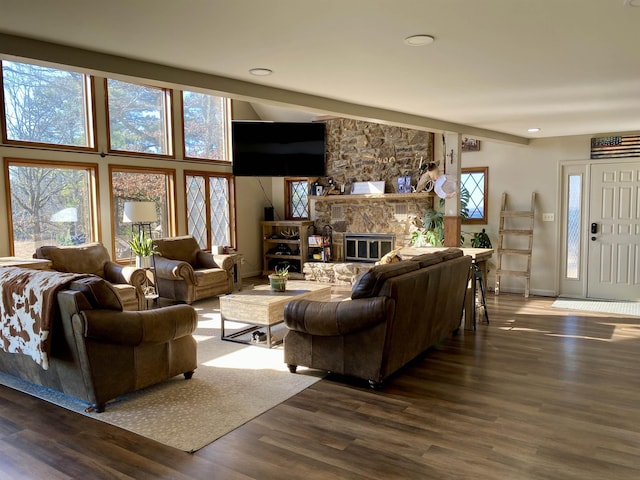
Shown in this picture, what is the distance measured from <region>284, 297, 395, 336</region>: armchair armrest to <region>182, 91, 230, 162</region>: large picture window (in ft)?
16.5

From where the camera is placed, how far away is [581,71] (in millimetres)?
3572

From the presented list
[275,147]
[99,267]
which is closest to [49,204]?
[99,267]

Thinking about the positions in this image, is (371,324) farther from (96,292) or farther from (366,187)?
(366,187)

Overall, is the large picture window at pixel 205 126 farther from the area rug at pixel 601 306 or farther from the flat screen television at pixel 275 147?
the area rug at pixel 601 306

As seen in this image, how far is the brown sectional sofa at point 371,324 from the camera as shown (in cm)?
350

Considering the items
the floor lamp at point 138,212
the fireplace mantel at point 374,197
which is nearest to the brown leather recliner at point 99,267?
the floor lamp at point 138,212

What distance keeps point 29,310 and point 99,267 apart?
2822 millimetres

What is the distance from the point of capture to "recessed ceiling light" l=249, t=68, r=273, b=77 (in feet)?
11.5

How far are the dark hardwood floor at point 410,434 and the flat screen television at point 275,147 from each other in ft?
15.1

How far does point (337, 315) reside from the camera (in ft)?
11.8

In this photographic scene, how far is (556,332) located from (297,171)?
4.56 metres

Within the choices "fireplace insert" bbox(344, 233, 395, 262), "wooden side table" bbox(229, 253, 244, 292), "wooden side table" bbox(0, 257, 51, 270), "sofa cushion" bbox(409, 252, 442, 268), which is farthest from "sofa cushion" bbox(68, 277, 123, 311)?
"fireplace insert" bbox(344, 233, 395, 262)

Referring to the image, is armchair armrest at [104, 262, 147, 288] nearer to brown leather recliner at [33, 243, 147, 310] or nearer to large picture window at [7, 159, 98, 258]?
brown leather recliner at [33, 243, 147, 310]

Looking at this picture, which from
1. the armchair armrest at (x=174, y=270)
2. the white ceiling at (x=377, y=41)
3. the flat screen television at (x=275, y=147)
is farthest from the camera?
the flat screen television at (x=275, y=147)
